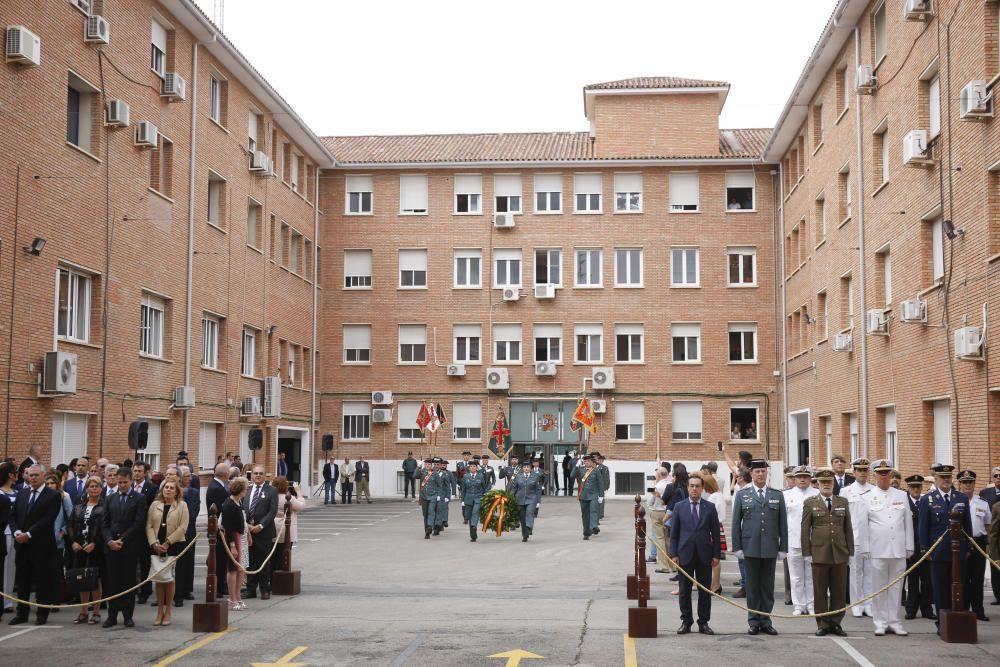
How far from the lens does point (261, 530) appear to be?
1478cm

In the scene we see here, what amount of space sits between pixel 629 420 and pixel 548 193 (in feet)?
31.3

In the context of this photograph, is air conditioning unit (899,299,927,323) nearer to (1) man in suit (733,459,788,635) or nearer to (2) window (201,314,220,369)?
(1) man in suit (733,459,788,635)

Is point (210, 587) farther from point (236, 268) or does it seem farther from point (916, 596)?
point (236, 268)

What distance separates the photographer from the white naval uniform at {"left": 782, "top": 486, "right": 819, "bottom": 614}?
43.4ft

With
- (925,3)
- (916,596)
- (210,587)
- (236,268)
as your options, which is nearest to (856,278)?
(925,3)

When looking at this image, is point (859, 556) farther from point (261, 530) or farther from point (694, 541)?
point (261, 530)

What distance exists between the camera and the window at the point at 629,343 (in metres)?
43.1

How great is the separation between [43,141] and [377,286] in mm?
23653

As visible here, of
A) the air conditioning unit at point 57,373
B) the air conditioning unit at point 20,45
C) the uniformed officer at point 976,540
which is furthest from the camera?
the air conditioning unit at point 57,373

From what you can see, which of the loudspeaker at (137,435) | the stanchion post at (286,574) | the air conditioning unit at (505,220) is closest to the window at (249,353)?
the loudspeaker at (137,435)

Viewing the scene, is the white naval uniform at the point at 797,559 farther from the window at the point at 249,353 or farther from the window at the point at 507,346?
the window at the point at 507,346

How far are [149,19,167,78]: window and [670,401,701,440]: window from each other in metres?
23.4

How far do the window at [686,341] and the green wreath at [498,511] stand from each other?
65.5ft

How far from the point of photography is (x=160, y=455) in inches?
1069
